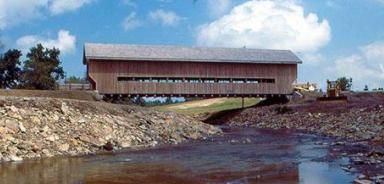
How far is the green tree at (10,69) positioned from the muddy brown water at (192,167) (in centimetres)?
3049

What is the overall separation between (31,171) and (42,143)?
5498mm

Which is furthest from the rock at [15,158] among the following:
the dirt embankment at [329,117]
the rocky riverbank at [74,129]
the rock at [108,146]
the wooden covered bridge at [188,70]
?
the wooden covered bridge at [188,70]

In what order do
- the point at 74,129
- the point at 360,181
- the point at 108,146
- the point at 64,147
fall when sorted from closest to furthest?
the point at 360,181
the point at 64,147
the point at 108,146
the point at 74,129

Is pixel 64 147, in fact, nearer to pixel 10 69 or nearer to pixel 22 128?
pixel 22 128

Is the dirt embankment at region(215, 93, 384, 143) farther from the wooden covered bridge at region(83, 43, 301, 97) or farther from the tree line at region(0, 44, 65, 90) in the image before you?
the tree line at region(0, 44, 65, 90)

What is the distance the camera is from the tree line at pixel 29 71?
165 feet

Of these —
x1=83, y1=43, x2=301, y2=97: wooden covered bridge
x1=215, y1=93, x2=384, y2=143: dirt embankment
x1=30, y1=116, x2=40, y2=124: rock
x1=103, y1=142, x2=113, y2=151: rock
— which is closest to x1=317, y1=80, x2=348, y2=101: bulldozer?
x1=215, y1=93, x2=384, y2=143: dirt embankment

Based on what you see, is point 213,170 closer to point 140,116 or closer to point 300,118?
point 140,116

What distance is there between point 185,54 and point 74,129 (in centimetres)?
2727

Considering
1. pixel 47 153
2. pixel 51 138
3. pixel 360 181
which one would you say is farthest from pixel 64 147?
pixel 360 181

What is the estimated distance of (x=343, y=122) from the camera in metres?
35.6

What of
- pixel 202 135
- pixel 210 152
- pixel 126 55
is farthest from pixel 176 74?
pixel 210 152

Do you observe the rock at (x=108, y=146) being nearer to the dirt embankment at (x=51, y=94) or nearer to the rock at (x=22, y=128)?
the rock at (x=22, y=128)

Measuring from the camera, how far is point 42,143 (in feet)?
73.2
